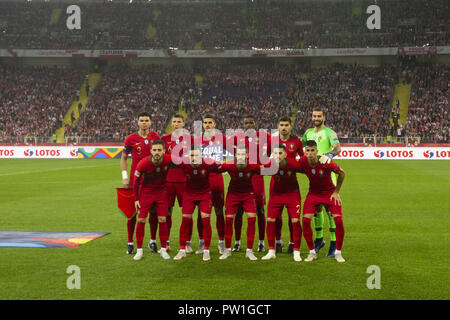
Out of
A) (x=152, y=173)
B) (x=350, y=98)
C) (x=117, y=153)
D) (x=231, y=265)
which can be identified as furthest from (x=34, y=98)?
(x=231, y=265)

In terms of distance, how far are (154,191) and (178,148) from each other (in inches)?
33.1

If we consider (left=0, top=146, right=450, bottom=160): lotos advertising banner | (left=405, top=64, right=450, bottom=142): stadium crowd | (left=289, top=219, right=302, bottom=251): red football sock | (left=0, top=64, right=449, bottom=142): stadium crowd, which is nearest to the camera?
(left=289, top=219, right=302, bottom=251): red football sock

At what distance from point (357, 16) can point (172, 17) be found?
17.8m

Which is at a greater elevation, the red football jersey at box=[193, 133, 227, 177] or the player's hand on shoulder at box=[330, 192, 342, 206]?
the red football jersey at box=[193, 133, 227, 177]

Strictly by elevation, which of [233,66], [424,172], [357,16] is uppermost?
[357,16]

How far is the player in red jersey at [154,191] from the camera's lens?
7.76m

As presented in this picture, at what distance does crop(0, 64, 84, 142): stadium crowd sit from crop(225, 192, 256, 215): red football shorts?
3314 cm

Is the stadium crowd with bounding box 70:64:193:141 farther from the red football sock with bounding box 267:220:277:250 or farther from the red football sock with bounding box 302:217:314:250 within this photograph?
the red football sock with bounding box 302:217:314:250

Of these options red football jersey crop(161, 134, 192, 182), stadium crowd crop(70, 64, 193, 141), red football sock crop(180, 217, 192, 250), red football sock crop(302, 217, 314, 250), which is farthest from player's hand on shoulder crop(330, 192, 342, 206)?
stadium crowd crop(70, 64, 193, 141)

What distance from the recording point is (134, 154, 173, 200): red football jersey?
776cm

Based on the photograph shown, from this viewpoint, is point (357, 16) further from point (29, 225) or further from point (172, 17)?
point (29, 225)

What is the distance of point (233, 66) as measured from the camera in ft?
154

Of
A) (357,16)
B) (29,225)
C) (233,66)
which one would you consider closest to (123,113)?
(233,66)

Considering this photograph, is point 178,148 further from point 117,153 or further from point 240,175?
point 117,153
